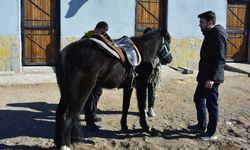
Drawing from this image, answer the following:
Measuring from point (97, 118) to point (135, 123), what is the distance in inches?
28.7

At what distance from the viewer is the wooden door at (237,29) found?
14438 millimetres

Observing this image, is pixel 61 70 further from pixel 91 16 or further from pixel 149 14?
pixel 149 14

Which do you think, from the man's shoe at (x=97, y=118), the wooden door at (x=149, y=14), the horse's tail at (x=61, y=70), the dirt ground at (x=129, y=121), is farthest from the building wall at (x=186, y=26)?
the horse's tail at (x=61, y=70)

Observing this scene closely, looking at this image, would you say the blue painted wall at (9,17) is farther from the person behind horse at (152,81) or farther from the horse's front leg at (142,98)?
the horse's front leg at (142,98)

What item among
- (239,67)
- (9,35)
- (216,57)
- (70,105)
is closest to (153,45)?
(216,57)

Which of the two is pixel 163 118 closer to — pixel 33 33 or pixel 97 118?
pixel 97 118

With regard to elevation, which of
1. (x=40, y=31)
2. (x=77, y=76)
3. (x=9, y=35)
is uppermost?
(x=40, y=31)

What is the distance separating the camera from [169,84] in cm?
1161

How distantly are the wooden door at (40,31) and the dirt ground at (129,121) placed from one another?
1.94 metres

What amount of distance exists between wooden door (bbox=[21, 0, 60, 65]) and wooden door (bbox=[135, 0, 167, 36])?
101 inches

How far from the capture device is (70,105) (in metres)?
6.05

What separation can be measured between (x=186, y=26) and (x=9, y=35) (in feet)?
18.5

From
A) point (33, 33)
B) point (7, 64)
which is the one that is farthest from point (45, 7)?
point (7, 64)

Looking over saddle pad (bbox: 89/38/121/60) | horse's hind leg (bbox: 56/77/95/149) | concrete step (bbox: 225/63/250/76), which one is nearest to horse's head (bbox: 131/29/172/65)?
saddle pad (bbox: 89/38/121/60)
